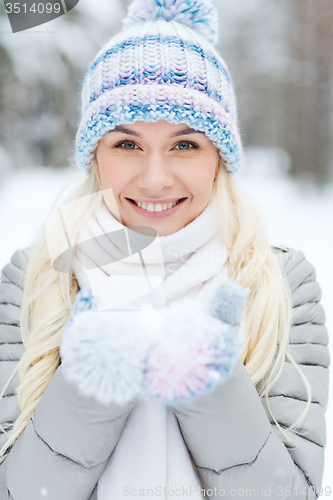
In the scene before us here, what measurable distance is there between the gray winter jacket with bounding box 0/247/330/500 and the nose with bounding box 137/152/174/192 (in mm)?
558

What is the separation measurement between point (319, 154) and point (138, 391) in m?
7.51

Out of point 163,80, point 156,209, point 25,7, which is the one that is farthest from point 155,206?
point 25,7

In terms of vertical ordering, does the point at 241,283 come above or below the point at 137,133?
below

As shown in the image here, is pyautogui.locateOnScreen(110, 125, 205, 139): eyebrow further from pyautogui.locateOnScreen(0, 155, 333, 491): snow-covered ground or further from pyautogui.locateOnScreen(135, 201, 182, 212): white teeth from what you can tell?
Result: pyautogui.locateOnScreen(0, 155, 333, 491): snow-covered ground

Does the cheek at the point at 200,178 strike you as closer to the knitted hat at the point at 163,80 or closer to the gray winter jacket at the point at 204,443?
the knitted hat at the point at 163,80

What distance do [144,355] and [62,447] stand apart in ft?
1.48

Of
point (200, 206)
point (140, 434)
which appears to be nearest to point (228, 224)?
point (200, 206)

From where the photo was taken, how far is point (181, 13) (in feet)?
4.00

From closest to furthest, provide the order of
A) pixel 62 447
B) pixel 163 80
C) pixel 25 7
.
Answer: pixel 62 447 < pixel 163 80 < pixel 25 7

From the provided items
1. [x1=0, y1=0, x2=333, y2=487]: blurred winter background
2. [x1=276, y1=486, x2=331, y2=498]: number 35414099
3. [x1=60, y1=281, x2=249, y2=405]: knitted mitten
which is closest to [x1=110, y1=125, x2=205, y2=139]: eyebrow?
[x1=60, y1=281, x2=249, y2=405]: knitted mitten

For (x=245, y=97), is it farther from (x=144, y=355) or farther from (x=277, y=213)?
(x=144, y=355)

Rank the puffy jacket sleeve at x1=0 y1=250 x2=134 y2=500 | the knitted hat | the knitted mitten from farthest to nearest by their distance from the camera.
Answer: the knitted hat, the puffy jacket sleeve at x1=0 y1=250 x2=134 y2=500, the knitted mitten

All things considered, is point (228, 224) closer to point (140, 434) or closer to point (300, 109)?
point (140, 434)

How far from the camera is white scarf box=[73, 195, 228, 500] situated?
948 millimetres
